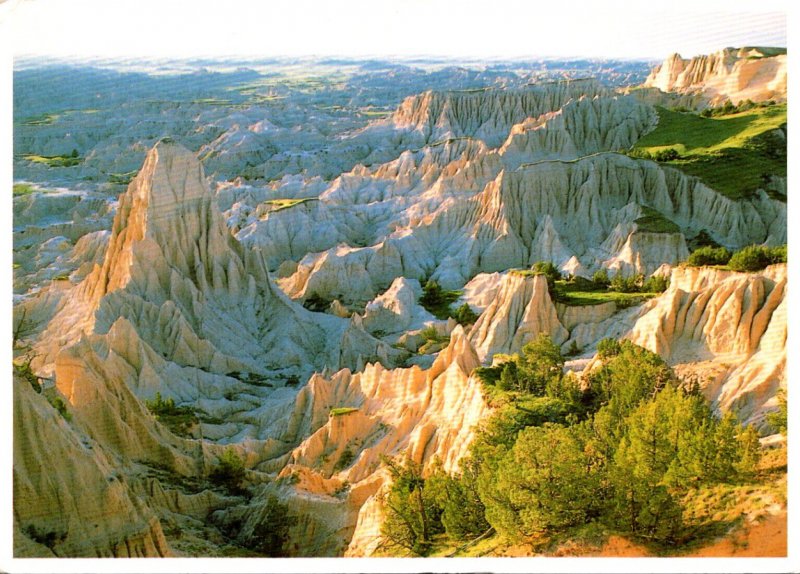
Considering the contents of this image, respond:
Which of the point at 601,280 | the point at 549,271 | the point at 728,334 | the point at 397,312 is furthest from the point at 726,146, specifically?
the point at 728,334

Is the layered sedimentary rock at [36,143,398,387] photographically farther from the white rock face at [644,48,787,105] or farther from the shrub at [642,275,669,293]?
the white rock face at [644,48,787,105]

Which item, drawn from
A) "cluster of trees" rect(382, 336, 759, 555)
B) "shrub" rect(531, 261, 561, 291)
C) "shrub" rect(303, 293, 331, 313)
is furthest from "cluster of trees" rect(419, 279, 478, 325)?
"cluster of trees" rect(382, 336, 759, 555)

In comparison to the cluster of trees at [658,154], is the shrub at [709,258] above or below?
below

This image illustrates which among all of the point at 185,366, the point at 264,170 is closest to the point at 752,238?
the point at 185,366

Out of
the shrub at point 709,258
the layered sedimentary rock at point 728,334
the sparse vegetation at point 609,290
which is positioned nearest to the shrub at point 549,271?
the sparse vegetation at point 609,290

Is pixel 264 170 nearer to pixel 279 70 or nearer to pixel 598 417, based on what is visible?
pixel 279 70

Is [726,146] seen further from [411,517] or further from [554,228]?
[411,517]

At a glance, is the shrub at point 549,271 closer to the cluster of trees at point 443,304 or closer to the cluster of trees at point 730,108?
the cluster of trees at point 443,304
